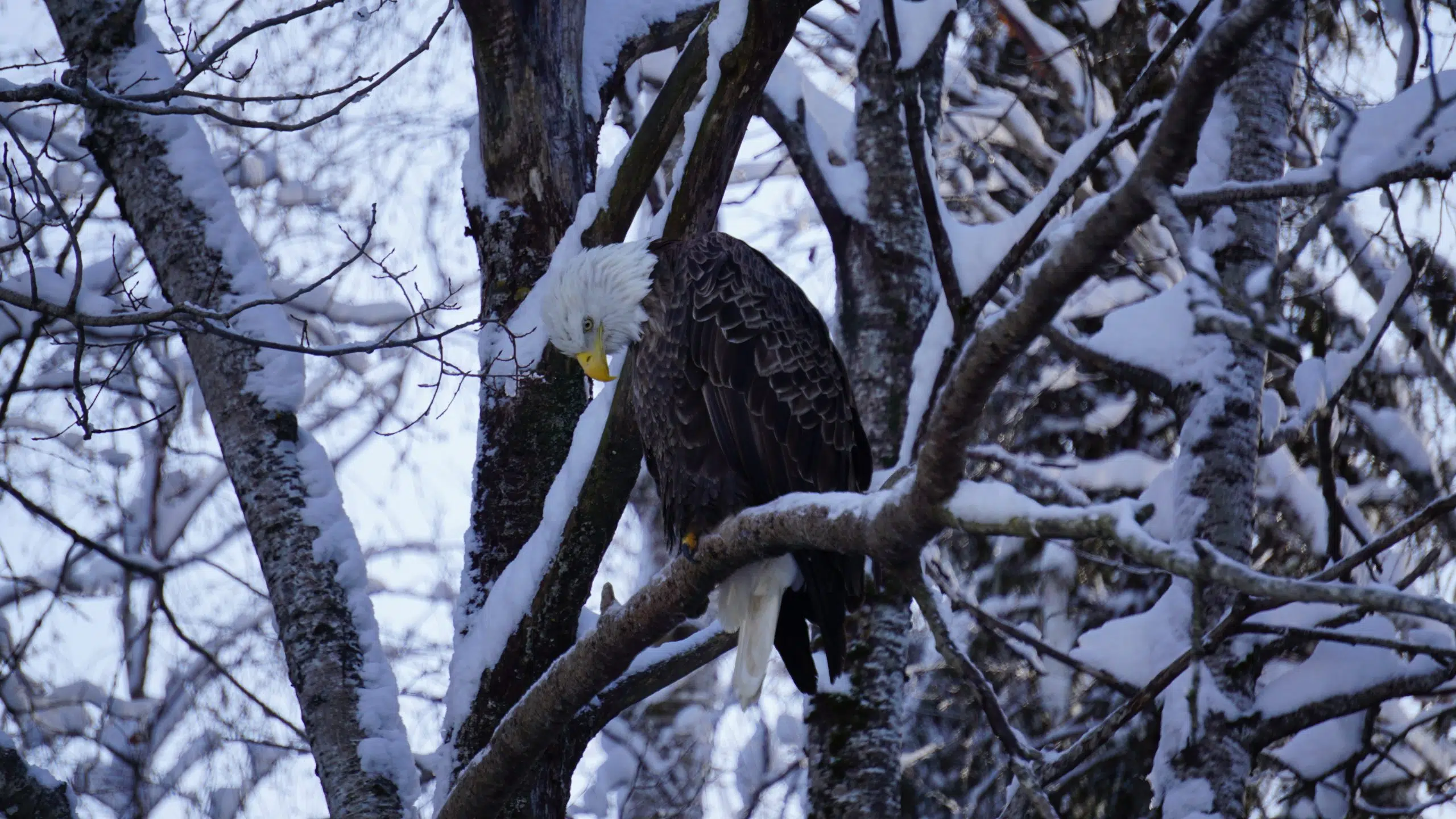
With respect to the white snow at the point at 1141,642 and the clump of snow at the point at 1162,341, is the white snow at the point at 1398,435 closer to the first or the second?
the clump of snow at the point at 1162,341

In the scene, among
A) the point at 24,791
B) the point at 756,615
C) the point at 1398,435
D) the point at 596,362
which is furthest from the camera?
the point at 1398,435

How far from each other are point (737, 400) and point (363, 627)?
121cm

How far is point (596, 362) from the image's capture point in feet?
12.4

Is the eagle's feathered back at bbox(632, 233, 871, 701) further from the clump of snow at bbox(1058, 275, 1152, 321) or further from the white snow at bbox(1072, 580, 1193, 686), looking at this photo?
the clump of snow at bbox(1058, 275, 1152, 321)

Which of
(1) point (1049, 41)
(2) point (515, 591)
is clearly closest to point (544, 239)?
(2) point (515, 591)

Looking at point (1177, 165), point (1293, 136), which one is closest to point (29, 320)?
point (1177, 165)

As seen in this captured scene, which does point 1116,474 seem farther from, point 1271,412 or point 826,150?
point 826,150

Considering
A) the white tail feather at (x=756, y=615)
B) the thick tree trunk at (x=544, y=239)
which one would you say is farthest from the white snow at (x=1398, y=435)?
the thick tree trunk at (x=544, y=239)

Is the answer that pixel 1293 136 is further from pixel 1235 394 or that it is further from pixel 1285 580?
pixel 1285 580

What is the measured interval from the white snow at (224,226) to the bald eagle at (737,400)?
0.78 meters

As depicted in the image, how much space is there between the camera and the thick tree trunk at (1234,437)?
144 inches

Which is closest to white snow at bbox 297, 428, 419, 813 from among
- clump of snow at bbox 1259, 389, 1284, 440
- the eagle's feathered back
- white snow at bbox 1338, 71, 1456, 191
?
the eagle's feathered back

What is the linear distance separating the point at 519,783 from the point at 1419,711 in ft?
15.0

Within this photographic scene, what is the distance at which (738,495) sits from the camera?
3.55 metres
